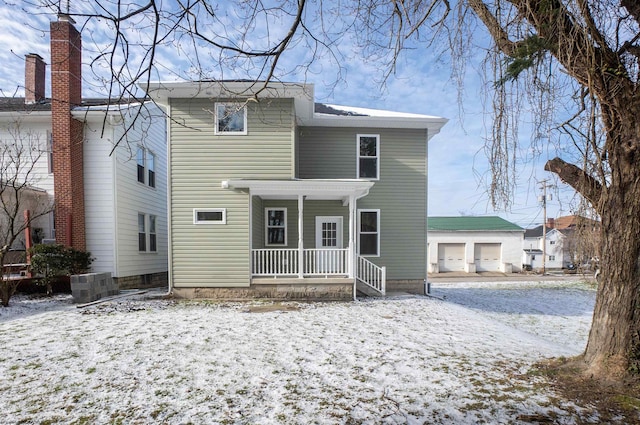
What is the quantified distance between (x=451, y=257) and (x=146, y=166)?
67.6 ft

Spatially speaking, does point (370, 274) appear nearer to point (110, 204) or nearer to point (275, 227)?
point (275, 227)

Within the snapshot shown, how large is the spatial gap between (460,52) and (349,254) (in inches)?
240

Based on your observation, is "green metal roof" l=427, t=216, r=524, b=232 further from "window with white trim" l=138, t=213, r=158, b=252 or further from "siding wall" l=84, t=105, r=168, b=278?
"siding wall" l=84, t=105, r=168, b=278

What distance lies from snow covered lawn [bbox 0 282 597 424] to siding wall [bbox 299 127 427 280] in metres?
3.56

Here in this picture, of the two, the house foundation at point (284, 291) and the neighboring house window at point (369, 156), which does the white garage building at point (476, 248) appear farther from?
the house foundation at point (284, 291)

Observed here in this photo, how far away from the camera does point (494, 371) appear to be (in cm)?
401

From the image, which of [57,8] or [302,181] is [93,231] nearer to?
[302,181]

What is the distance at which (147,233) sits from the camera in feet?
40.0

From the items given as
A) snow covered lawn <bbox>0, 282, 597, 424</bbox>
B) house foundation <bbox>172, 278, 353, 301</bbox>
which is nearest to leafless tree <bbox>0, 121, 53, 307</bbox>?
snow covered lawn <bbox>0, 282, 597, 424</bbox>

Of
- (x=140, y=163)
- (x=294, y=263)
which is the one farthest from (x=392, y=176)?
(x=140, y=163)

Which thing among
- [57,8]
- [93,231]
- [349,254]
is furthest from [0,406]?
[93,231]

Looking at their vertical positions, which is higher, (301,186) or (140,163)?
(140,163)

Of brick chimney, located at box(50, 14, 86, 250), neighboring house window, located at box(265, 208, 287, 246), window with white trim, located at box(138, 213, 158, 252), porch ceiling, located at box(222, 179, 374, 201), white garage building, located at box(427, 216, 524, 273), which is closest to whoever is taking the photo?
porch ceiling, located at box(222, 179, 374, 201)

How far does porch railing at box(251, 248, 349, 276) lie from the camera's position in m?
8.84
